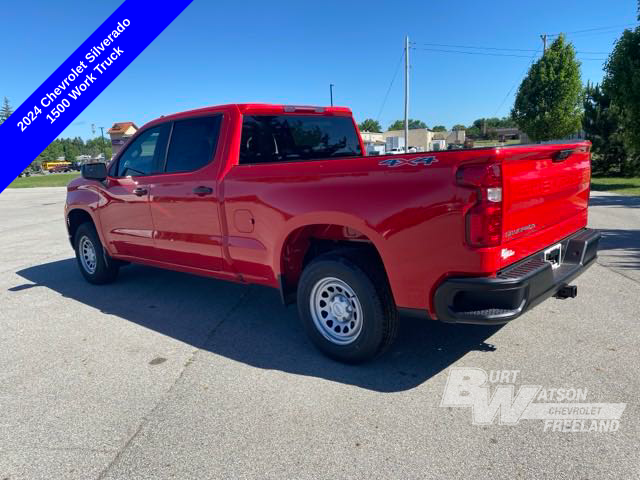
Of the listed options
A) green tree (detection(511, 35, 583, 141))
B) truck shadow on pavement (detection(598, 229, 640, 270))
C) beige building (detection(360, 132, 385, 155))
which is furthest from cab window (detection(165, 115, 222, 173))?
green tree (detection(511, 35, 583, 141))

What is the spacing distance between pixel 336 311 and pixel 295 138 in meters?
2.01

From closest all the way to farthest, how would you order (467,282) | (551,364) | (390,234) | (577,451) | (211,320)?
1. (577,451)
2. (467,282)
3. (390,234)
4. (551,364)
5. (211,320)

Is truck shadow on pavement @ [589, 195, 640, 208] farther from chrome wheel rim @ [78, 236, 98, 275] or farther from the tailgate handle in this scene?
chrome wheel rim @ [78, 236, 98, 275]

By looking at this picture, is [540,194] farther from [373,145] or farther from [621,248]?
[373,145]

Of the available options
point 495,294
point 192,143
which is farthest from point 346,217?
point 192,143

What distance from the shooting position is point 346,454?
2549 millimetres

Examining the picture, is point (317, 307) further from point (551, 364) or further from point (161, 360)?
point (551, 364)

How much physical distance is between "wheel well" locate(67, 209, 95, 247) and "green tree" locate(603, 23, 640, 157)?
14.9 meters

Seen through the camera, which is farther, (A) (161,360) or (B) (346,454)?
(A) (161,360)

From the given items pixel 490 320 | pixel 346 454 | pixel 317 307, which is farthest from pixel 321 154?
pixel 346 454

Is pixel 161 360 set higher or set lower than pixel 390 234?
lower

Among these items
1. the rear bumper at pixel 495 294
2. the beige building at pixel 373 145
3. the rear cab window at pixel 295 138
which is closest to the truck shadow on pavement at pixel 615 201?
the beige building at pixel 373 145

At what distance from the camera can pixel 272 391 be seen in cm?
326

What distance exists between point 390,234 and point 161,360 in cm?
220
